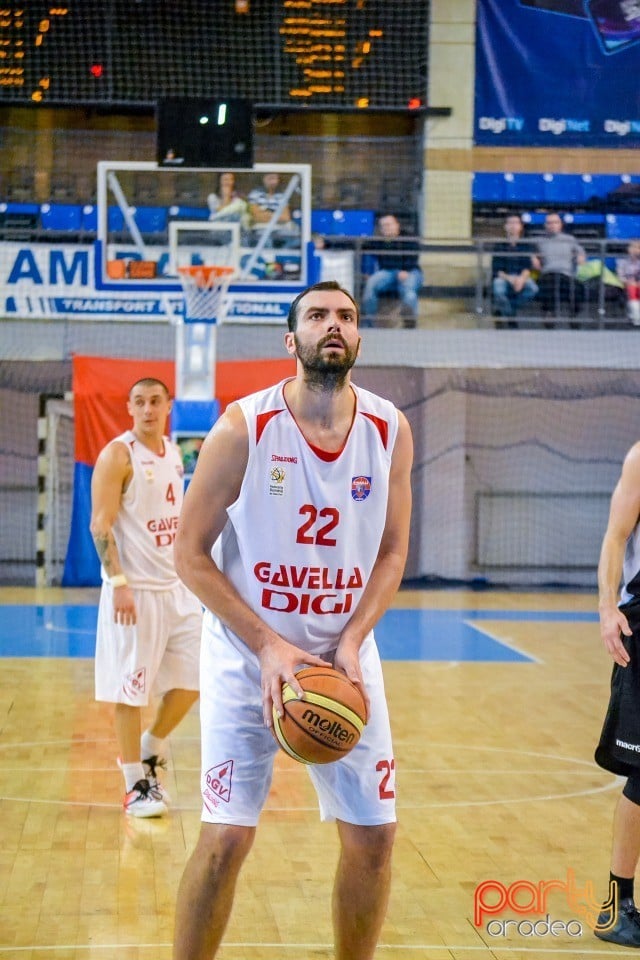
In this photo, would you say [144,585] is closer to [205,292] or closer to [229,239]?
[205,292]

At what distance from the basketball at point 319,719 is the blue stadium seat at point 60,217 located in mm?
14362

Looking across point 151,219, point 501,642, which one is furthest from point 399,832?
point 151,219

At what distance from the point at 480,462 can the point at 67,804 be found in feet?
40.4

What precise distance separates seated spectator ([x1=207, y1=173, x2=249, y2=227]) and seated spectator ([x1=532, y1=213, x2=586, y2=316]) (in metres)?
4.74

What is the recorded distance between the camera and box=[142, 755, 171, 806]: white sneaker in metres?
5.93

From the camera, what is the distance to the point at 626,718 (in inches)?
169

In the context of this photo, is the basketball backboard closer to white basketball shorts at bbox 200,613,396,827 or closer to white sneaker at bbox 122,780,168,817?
white sneaker at bbox 122,780,168,817

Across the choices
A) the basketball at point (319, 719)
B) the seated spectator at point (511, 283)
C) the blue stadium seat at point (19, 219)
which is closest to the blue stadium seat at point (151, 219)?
the blue stadium seat at point (19, 219)

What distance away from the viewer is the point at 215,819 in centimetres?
337

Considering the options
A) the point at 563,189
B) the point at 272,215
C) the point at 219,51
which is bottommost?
the point at 272,215

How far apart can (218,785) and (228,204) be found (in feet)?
34.8

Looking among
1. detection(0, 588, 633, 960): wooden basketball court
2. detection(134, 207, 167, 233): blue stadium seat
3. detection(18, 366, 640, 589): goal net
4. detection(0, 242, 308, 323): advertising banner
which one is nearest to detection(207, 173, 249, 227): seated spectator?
detection(134, 207, 167, 233): blue stadium seat

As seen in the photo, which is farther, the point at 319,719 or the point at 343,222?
the point at 343,222
